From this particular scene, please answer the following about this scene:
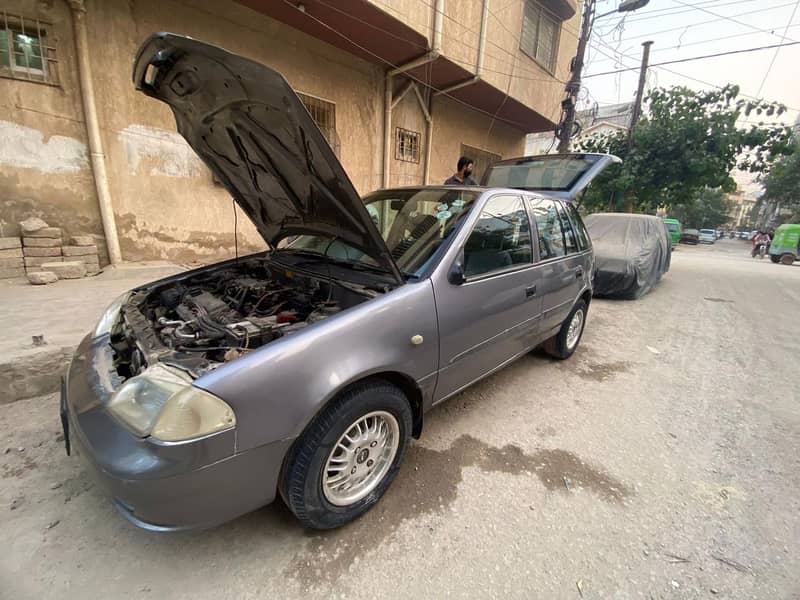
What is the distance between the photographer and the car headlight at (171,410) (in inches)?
49.1

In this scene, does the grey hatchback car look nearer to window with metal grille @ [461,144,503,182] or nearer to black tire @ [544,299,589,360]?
Result: black tire @ [544,299,589,360]

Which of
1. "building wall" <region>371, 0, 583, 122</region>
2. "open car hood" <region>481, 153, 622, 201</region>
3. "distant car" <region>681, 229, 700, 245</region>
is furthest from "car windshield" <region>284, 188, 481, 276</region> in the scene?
"distant car" <region>681, 229, 700, 245</region>

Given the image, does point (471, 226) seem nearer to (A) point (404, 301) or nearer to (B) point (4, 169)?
(A) point (404, 301)

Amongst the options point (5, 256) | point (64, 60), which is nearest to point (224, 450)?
point (5, 256)

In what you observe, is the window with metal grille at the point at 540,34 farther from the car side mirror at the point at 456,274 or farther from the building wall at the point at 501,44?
the car side mirror at the point at 456,274

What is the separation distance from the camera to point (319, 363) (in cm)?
149

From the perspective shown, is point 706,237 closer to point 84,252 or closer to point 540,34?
point 540,34

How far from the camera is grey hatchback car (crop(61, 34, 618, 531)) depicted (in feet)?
4.30

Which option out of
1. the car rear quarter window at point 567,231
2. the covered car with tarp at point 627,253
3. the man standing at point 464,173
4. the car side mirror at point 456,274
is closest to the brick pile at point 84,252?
the man standing at point 464,173

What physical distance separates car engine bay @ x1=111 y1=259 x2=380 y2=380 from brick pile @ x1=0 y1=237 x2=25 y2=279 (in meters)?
3.34

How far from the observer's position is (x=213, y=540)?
1649 mm

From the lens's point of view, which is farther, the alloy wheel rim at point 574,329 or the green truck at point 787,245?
the green truck at point 787,245

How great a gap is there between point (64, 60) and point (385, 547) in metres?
6.18

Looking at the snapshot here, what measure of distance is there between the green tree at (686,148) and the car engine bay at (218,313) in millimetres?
11820
